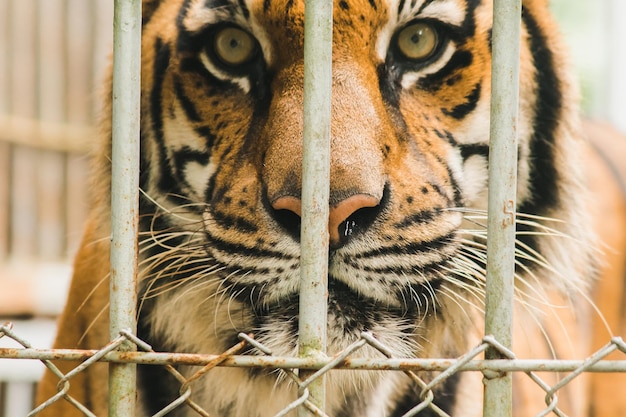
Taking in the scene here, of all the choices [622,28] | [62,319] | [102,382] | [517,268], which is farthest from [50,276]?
[622,28]

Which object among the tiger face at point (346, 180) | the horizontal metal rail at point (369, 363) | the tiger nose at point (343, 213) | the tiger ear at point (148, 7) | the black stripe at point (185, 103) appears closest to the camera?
the horizontal metal rail at point (369, 363)

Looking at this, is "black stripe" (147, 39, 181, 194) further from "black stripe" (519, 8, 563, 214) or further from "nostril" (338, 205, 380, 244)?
"black stripe" (519, 8, 563, 214)

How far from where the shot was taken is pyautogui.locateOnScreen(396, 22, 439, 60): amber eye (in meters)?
1.52

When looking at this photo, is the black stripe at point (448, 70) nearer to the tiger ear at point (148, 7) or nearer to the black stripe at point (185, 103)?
the black stripe at point (185, 103)

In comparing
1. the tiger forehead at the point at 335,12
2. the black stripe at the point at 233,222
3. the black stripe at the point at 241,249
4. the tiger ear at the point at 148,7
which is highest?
the tiger ear at the point at 148,7

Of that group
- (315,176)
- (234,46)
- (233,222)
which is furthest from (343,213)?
(234,46)

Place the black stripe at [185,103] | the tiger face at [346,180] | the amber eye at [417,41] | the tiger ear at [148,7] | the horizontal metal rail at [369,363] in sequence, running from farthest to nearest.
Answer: the tiger ear at [148,7]
the black stripe at [185,103]
the amber eye at [417,41]
the tiger face at [346,180]
the horizontal metal rail at [369,363]

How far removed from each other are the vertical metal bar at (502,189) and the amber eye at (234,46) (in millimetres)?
590

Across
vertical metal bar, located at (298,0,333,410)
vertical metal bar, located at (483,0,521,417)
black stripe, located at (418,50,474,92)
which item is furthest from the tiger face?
vertical metal bar, located at (483,0,521,417)

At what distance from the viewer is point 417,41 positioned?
154 centimetres

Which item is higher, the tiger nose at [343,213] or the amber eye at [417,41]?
the amber eye at [417,41]

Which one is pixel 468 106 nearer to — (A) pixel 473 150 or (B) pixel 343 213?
(A) pixel 473 150

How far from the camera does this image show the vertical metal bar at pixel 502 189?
1.10 metres

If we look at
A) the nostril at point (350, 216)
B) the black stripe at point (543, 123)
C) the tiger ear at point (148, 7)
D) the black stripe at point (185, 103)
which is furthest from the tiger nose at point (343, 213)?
the tiger ear at point (148, 7)
